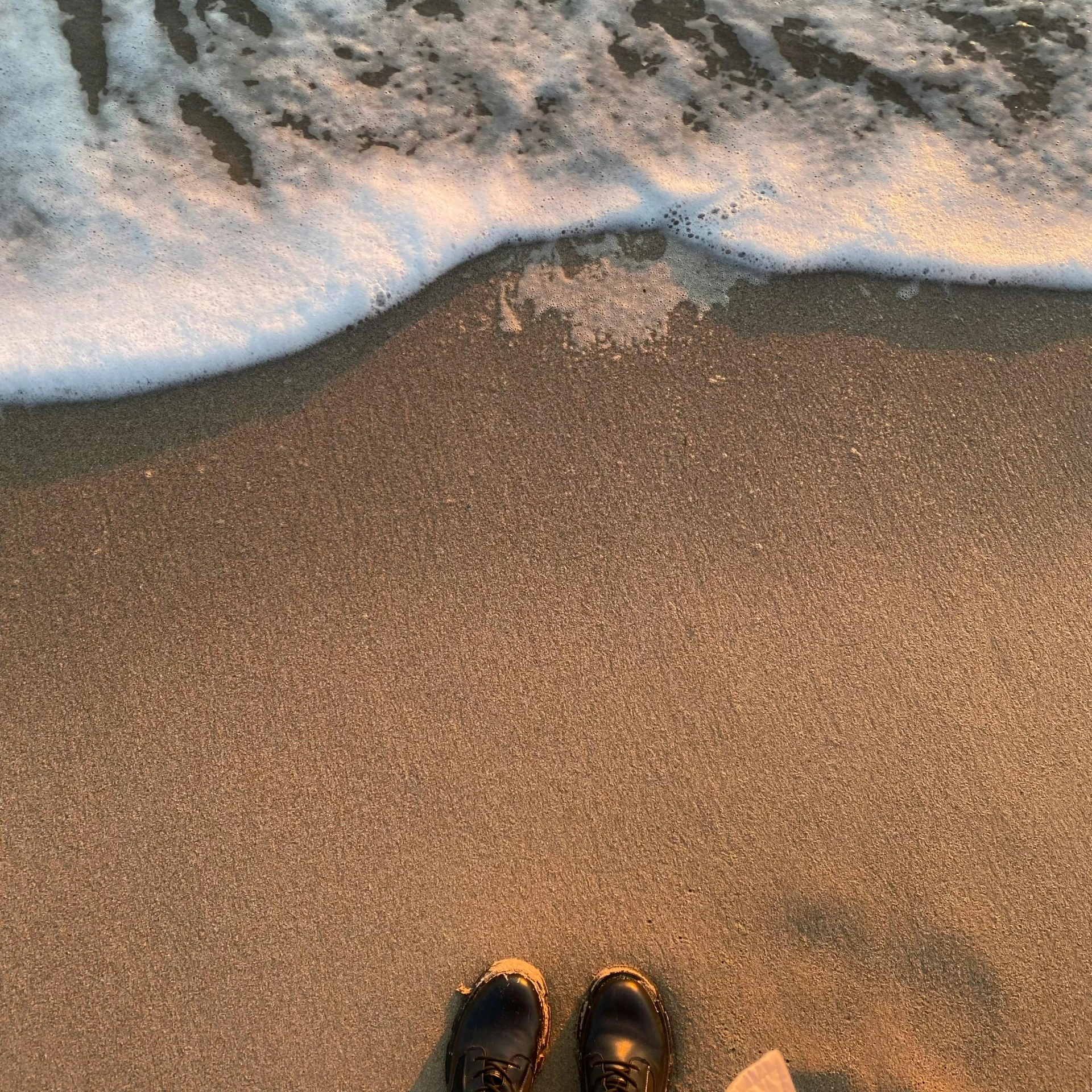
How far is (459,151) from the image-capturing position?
2.11m

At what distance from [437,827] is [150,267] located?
5.93 feet

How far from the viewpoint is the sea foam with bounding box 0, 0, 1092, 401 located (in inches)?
77.4

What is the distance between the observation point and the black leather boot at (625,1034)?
5.26 ft

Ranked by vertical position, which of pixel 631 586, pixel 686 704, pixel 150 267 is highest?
pixel 150 267

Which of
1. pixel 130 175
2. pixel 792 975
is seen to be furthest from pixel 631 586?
pixel 130 175

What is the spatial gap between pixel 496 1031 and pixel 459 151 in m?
2.44

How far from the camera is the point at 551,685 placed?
1.73m

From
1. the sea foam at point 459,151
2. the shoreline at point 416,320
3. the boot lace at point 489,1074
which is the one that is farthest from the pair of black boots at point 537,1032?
the sea foam at point 459,151

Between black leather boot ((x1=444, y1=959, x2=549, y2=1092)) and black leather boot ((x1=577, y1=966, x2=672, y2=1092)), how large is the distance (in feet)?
0.43

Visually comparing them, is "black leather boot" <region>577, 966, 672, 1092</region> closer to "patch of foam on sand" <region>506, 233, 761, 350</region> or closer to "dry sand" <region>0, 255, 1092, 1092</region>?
"dry sand" <region>0, 255, 1092, 1092</region>

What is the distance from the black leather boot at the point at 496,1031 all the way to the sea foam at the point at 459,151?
1.77 metres

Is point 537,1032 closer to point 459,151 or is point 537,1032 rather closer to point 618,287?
point 618,287

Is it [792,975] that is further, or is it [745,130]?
[745,130]

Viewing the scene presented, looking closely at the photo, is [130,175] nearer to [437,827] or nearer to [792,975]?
[437,827]
